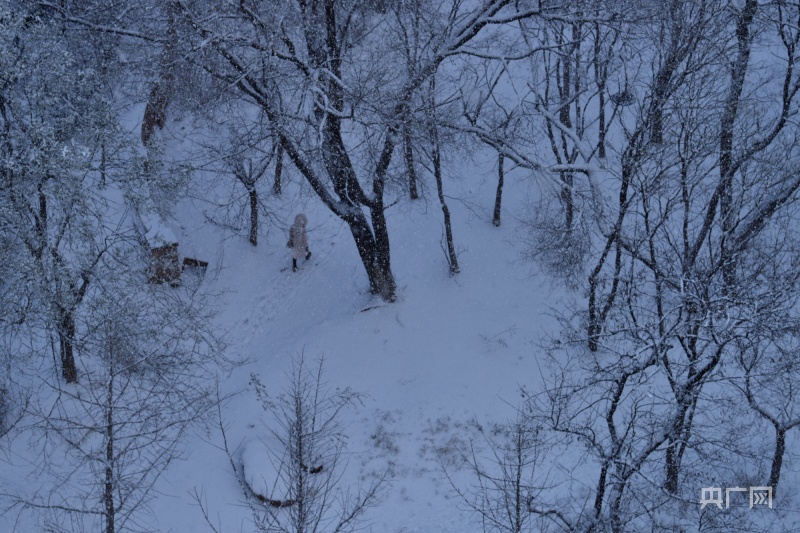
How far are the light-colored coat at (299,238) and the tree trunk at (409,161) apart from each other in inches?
96.6

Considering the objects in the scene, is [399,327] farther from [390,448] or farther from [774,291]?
[774,291]

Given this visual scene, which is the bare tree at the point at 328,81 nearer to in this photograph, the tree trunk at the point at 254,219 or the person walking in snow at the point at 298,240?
the person walking in snow at the point at 298,240

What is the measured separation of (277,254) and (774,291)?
34.1 feet

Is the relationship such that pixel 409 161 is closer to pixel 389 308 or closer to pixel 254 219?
pixel 389 308

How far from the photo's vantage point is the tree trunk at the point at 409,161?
11506 millimetres

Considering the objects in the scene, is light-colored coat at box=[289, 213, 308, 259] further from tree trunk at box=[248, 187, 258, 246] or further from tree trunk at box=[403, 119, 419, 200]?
tree trunk at box=[403, 119, 419, 200]

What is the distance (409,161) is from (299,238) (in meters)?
3.08

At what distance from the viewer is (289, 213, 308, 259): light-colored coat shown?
1457 cm

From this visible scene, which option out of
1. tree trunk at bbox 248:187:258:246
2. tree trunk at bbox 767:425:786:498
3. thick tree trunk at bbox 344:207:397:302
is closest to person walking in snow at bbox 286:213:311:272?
tree trunk at bbox 248:187:258:246

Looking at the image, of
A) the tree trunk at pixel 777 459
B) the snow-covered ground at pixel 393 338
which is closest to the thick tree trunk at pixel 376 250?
the snow-covered ground at pixel 393 338

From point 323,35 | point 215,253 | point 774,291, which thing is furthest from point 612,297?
point 215,253

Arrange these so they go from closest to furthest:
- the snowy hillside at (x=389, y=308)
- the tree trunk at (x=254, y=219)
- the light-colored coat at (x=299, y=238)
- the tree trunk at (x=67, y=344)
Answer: the snowy hillside at (x=389, y=308) < the tree trunk at (x=67, y=344) < the light-colored coat at (x=299, y=238) < the tree trunk at (x=254, y=219)

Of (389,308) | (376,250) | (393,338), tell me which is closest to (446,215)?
(376,250)

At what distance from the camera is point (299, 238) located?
14.8 meters
